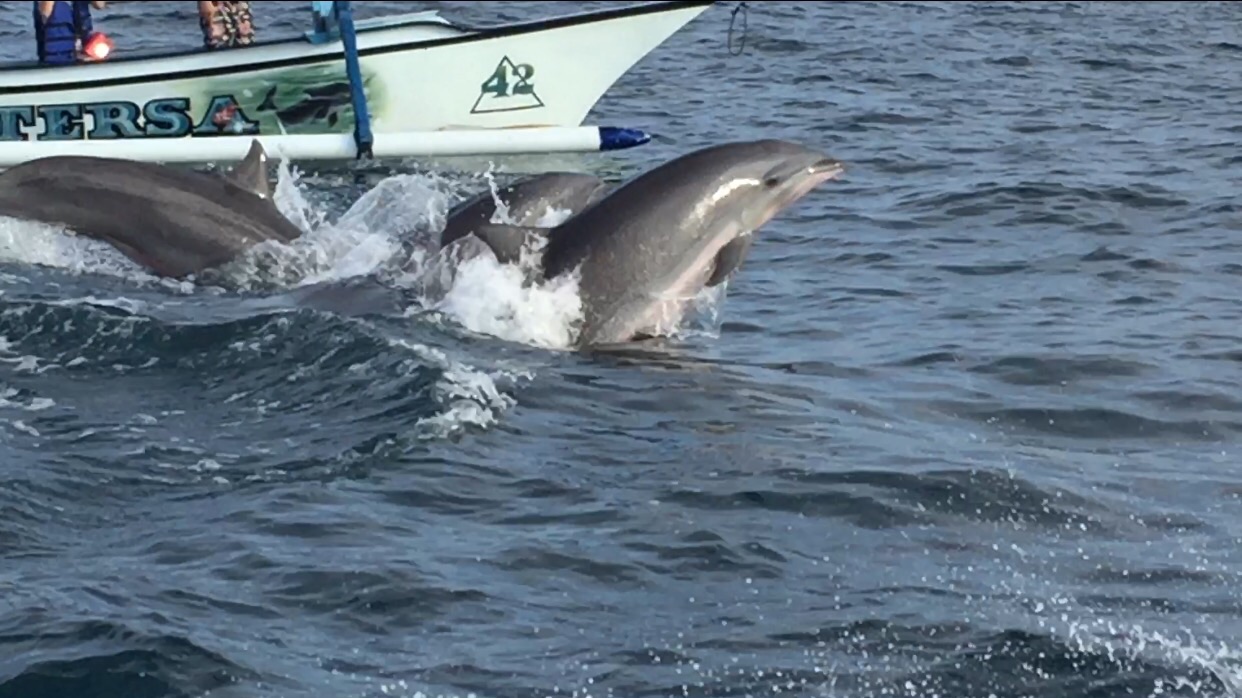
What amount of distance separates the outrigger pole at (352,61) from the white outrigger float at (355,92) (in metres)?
0.02

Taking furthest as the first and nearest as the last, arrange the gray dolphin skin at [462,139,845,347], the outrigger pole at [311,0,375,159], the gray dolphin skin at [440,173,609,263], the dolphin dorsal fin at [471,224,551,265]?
1. the outrigger pole at [311,0,375,159]
2. the gray dolphin skin at [440,173,609,263]
3. the gray dolphin skin at [462,139,845,347]
4. the dolphin dorsal fin at [471,224,551,265]

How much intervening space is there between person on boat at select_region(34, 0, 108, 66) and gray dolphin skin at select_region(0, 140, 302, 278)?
19.3ft

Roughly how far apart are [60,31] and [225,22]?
6.31ft

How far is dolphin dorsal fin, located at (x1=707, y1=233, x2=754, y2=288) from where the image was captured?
12.9m

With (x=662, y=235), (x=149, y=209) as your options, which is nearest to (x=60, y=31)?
(x=149, y=209)

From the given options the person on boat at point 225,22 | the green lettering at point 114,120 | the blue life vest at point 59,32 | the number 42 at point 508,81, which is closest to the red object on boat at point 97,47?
the blue life vest at point 59,32

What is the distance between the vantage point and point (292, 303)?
12750mm

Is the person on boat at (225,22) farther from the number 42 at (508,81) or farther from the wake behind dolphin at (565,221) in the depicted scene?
the wake behind dolphin at (565,221)

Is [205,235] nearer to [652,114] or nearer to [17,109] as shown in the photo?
[17,109]

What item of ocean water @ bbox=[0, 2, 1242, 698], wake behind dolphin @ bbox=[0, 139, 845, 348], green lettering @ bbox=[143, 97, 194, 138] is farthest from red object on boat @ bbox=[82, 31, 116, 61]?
wake behind dolphin @ bbox=[0, 139, 845, 348]

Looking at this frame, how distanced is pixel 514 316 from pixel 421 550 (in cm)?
394

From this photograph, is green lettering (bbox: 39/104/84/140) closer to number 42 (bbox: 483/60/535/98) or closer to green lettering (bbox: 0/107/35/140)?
green lettering (bbox: 0/107/35/140)

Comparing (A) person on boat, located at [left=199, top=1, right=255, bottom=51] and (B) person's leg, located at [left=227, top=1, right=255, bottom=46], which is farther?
(B) person's leg, located at [left=227, top=1, right=255, bottom=46]

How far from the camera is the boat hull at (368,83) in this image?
19052 mm
